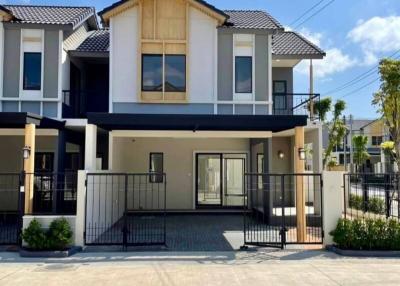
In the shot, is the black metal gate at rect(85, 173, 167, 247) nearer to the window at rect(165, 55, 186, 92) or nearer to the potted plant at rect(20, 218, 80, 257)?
the potted plant at rect(20, 218, 80, 257)

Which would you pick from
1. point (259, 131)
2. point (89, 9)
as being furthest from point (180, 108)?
point (89, 9)

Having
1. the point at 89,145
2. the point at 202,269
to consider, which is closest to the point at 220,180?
the point at 89,145

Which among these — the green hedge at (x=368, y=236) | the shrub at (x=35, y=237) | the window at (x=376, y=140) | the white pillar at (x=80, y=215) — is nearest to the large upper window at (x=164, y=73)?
the white pillar at (x=80, y=215)

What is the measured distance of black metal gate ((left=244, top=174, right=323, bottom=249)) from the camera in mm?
10469

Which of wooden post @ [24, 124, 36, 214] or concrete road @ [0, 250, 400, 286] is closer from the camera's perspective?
concrete road @ [0, 250, 400, 286]

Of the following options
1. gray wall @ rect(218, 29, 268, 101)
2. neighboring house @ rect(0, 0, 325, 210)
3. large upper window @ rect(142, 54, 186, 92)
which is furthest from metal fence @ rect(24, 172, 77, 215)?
gray wall @ rect(218, 29, 268, 101)

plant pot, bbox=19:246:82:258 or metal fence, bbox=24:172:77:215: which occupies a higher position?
metal fence, bbox=24:172:77:215

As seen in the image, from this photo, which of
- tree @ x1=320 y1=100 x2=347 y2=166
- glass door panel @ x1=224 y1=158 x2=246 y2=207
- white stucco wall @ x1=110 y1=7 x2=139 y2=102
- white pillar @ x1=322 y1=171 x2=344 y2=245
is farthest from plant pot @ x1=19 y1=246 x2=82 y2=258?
tree @ x1=320 y1=100 x2=347 y2=166

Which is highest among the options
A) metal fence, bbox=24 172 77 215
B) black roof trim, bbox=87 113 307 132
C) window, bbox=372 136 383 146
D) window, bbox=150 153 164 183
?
window, bbox=372 136 383 146

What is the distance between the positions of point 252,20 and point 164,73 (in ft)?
14.2

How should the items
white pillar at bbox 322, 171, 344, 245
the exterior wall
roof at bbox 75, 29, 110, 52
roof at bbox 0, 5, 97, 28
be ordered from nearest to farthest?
white pillar at bbox 322, 171, 344, 245 < roof at bbox 0, 5, 97, 28 < roof at bbox 75, 29, 110, 52 < the exterior wall

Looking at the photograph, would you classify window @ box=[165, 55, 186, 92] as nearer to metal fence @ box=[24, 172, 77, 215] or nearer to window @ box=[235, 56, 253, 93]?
window @ box=[235, 56, 253, 93]

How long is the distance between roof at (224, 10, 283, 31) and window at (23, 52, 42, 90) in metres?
6.76

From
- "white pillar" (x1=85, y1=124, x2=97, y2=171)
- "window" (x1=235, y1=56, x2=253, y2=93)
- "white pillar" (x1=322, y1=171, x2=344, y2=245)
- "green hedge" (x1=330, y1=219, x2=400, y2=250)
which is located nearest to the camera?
"green hedge" (x1=330, y1=219, x2=400, y2=250)
